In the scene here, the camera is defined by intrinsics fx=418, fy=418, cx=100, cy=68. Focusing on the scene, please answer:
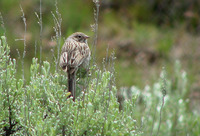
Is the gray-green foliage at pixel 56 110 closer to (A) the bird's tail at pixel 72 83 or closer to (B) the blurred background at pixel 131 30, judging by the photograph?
(A) the bird's tail at pixel 72 83

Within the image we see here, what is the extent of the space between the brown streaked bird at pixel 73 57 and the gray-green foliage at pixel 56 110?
515 mm

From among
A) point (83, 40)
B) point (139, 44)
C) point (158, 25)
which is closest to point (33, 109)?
point (83, 40)

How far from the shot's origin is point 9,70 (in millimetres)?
3826

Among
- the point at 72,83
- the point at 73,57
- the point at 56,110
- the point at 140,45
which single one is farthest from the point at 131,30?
the point at 56,110

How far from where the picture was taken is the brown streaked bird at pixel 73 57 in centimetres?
456

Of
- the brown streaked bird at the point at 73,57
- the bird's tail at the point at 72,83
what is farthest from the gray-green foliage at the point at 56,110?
the brown streaked bird at the point at 73,57

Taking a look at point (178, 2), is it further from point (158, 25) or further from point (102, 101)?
point (102, 101)

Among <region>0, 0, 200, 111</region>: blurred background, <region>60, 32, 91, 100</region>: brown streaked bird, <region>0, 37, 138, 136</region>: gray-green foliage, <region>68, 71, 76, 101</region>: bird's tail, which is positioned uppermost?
<region>0, 0, 200, 111</region>: blurred background

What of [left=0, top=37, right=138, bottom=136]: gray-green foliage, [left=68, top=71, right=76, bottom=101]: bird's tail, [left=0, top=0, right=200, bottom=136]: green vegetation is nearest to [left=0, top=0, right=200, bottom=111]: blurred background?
[left=0, top=0, right=200, bottom=136]: green vegetation

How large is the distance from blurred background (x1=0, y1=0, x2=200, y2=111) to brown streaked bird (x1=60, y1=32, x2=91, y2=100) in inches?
147

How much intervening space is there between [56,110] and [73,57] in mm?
1696

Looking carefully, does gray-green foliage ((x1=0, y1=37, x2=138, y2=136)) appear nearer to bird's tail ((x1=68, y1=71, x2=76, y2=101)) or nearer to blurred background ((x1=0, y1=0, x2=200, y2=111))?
bird's tail ((x1=68, y1=71, x2=76, y2=101))

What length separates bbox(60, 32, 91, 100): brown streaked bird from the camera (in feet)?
15.0

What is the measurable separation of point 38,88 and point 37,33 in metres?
6.59
